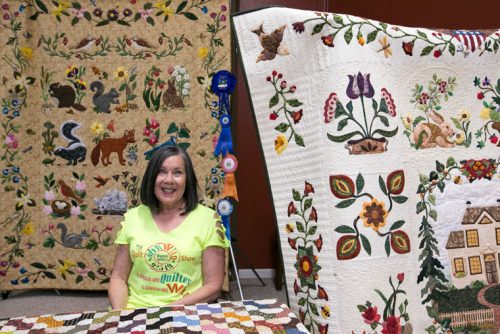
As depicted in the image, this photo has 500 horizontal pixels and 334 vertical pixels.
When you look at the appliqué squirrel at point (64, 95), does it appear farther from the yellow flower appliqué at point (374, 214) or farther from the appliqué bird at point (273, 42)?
the yellow flower appliqué at point (374, 214)

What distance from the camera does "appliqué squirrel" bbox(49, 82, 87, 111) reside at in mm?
2854

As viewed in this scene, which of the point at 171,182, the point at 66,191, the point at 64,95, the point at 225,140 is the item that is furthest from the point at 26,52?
the point at 171,182

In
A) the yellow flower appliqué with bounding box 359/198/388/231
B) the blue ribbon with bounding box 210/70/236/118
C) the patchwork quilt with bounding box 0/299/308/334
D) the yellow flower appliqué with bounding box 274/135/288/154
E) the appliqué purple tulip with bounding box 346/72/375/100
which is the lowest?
the patchwork quilt with bounding box 0/299/308/334

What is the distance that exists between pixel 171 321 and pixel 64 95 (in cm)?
228

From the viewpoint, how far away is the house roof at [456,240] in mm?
1214

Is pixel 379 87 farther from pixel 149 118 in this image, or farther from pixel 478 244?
pixel 149 118

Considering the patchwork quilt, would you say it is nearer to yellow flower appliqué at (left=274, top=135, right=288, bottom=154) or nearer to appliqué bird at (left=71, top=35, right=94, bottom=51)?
yellow flower appliqué at (left=274, top=135, right=288, bottom=154)

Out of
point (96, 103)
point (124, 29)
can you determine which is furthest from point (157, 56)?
point (96, 103)

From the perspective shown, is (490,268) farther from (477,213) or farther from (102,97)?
(102,97)

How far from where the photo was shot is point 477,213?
1241 millimetres

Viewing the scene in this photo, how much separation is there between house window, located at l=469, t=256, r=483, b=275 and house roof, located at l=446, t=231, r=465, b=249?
5 centimetres

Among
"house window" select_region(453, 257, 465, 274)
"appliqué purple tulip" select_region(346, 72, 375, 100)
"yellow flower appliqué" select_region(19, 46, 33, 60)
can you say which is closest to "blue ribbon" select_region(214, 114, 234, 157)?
"yellow flower appliqué" select_region(19, 46, 33, 60)

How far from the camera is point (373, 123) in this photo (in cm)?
116

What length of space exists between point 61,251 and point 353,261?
7.85 feet
